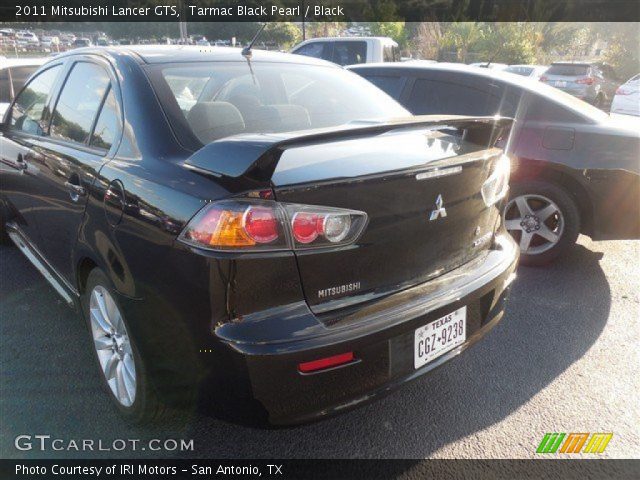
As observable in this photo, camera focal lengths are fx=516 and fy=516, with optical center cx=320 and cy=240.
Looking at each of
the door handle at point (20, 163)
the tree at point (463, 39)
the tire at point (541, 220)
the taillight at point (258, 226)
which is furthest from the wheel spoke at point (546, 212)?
the tree at point (463, 39)

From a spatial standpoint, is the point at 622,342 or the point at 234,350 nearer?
the point at 234,350

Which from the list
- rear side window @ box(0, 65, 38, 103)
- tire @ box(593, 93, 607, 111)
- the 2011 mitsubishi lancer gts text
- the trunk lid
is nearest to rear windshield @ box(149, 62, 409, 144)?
the 2011 mitsubishi lancer gts text

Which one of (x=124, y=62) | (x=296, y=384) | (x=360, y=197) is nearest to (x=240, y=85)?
(x=124, y=62)

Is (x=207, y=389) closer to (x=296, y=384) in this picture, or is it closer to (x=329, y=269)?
(x=296, y=384)

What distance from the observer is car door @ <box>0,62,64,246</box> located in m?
3.14

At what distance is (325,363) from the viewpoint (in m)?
1.75

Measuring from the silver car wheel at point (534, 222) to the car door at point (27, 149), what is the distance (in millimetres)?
3398

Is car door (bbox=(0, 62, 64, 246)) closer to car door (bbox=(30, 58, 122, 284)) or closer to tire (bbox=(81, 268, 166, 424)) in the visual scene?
car door (bbox=(30, 58, 122, 284))

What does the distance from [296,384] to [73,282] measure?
5.12 ft

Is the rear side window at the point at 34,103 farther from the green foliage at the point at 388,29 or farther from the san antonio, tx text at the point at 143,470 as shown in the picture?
the green foliage at the point at 388,29

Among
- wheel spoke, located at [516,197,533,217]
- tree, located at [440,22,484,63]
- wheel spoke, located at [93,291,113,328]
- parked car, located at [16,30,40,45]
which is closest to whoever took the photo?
wheel spoke, located at [93,291,113,328]

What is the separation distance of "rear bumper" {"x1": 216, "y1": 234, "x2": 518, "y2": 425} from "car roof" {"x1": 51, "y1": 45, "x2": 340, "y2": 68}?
1555 millimetres

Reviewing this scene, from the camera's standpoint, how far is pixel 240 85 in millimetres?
2660

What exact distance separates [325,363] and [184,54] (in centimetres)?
182
